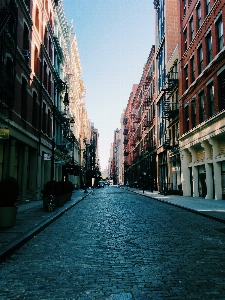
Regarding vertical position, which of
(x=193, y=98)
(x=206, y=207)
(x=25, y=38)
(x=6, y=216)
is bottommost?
(x=206, y=207)

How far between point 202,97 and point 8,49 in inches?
648

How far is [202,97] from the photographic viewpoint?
2719 centimetres

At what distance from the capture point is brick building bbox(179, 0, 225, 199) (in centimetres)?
2341

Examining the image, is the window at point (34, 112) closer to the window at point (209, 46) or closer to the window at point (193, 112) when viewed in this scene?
the window at point (193, 112)

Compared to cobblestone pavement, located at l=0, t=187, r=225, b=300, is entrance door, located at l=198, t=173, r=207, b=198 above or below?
above

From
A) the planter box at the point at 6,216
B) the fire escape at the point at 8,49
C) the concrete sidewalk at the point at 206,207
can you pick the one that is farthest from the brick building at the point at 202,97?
the planter box at the point at 6,216

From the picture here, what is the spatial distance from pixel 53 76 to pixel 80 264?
30.4 meters

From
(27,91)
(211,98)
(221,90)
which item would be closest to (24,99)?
(27,91)

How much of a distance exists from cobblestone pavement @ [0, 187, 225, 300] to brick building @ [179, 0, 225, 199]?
1490 centimetres

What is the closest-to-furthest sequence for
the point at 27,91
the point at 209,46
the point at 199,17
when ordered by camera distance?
1. the point at 27,91
2. the point at 209,46
3. the point at 199,17

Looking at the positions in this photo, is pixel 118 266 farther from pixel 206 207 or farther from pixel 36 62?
pixel 36 62

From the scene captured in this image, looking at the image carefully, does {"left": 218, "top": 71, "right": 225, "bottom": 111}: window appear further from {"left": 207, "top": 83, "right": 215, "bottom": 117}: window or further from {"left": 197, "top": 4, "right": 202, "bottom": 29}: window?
{"left": 197, "top": 4, "right": 202, "bottom": 29}: window

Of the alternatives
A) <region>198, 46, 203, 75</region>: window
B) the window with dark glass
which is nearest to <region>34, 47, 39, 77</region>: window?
the window with dark glass

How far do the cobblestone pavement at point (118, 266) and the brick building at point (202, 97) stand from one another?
14895mm
